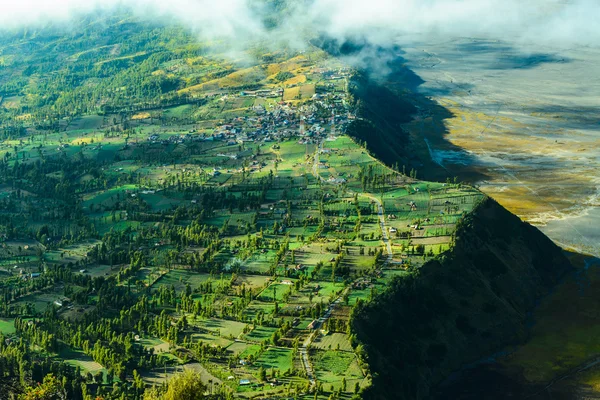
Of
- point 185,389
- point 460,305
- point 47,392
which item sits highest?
point 185,389

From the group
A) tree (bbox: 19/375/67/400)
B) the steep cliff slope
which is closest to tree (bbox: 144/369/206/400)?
tree (bbox: 19/375/67/400)

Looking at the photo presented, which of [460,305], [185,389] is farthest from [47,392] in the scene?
[460,305]

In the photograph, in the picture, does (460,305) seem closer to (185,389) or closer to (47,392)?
(185,389)

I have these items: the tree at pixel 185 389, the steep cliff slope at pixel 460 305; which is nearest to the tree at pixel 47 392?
the tree at pixel 185 389

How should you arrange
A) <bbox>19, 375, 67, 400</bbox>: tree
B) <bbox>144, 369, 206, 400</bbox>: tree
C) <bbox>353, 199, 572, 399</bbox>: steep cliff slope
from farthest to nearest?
<bbox>353, 199, 572, 399</bbox>: steep cliff slope < <bbox>19, 375, 67, 400</bbox>: tree < <bbox>144, 369, 206, 400</bbox>: tree

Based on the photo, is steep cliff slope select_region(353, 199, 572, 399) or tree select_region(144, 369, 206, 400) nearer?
tree select_region(144, 369, 206, 400)

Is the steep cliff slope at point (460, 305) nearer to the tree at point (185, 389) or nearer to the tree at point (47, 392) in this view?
the tree at point (185, 389)

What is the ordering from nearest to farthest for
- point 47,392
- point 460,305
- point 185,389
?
point 185,389 < point 47,392 < point 460,305

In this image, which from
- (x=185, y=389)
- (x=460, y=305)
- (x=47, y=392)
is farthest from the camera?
(x=460, y=305)

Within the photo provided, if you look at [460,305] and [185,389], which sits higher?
Result: [185,389]

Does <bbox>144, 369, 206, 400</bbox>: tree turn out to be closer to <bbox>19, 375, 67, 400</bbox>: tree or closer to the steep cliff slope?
<bbox>19, 375, 67, 400</bbox>: tree
